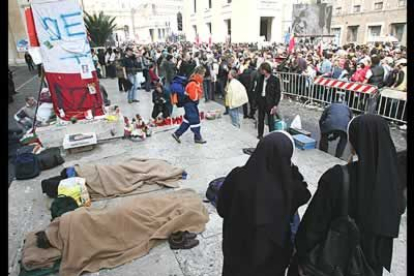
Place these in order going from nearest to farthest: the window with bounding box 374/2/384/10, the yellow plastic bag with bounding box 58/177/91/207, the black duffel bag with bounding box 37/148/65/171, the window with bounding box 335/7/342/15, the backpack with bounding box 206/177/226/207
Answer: the yellow plastic bag with bounding box 58/177/91/207 < the backpack with bounding box 206/177/226/207 < the black duffel bag with bounding box 37/148/65/171 < the window with bounding box 374/2/384/10 < the window with bounding box 335/7/342/15

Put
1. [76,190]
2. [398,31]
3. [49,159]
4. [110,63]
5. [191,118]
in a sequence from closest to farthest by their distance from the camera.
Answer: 1. [76,190]
2. [49,159]
3. [191,118]
4. [110,63]
5. [398,31]

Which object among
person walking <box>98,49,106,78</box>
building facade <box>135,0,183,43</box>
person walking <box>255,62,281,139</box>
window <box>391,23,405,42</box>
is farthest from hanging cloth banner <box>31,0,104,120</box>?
building facade <box>135,0,183,43</box>

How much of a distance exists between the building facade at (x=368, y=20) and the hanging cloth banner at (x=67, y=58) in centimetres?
2813

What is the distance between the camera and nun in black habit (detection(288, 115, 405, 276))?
5.62ft

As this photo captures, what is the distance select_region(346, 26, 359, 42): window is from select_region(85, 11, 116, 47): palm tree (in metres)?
28.7

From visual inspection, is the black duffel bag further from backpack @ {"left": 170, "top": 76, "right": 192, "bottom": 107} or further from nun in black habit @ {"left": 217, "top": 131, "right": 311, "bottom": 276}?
nun in black habit @ {"left": 217, "top": 131, "right": 311, "bottom": 276}

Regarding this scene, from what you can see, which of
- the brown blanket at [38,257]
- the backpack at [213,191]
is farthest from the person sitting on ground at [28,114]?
the backpack at [213,191]

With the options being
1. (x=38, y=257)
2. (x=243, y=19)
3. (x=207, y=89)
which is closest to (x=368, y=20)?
(x=243, y=19)

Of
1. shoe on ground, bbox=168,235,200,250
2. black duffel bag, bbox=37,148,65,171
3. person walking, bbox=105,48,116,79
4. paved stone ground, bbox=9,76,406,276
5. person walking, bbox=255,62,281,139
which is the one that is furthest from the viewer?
person walking, bbox=105,48,116,79

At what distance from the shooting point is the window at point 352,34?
35.0 meters

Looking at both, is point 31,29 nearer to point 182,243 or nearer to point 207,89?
point 182,243

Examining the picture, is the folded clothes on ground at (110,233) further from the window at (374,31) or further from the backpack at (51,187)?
the window at (374,31)

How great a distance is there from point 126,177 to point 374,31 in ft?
120

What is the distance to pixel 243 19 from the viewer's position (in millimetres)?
37938
